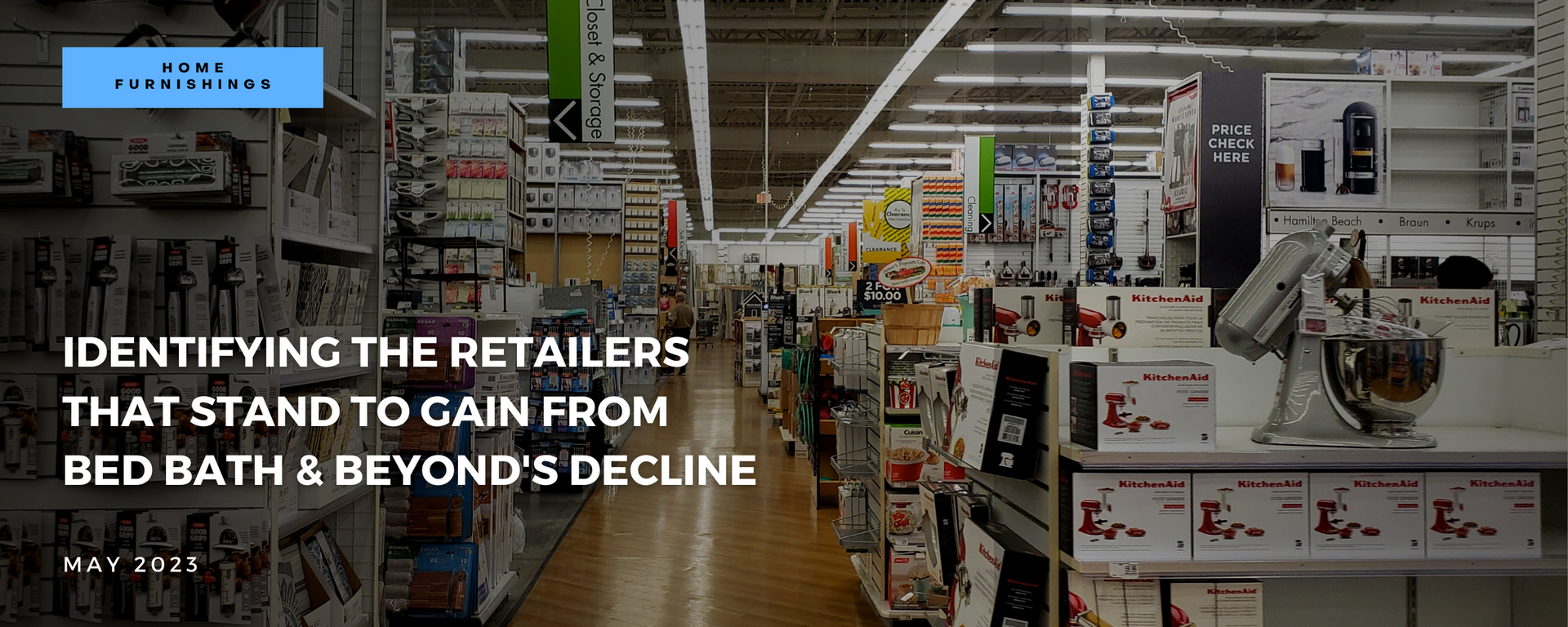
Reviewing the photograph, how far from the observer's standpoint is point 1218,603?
233cm

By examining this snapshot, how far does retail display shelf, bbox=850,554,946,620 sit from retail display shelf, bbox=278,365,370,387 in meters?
2.42

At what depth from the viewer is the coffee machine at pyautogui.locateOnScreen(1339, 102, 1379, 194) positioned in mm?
5258

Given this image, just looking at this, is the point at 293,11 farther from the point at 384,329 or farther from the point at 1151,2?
the point at 1151,2

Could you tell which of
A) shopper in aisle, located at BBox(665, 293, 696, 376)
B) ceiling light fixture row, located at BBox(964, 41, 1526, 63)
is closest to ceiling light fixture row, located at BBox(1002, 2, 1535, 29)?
ceiling light fixture row, located at BBox(964, 41, 1526, 63)

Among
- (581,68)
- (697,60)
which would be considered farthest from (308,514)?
(697,60)

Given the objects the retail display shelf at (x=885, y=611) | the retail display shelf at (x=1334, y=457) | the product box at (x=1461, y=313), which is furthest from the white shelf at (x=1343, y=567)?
the retail display shelf at (x=885, y=611)

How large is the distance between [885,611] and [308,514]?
262cm

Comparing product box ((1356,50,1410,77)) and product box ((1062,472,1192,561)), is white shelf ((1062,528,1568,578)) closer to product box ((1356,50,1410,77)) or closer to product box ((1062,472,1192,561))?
product box ((1062,472,1192,561))

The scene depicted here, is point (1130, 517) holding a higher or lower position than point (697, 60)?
lower

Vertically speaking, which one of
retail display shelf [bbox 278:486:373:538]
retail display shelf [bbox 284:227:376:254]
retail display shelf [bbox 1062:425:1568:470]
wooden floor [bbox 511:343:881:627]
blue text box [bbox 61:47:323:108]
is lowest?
wooden floor [bbox 511:343:881:627]

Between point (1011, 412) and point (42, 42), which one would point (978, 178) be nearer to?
point (1011, 412)

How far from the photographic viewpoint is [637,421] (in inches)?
434

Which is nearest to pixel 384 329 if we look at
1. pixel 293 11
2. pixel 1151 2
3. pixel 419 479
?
pixel 419 479

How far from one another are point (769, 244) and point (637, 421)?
26726mm
